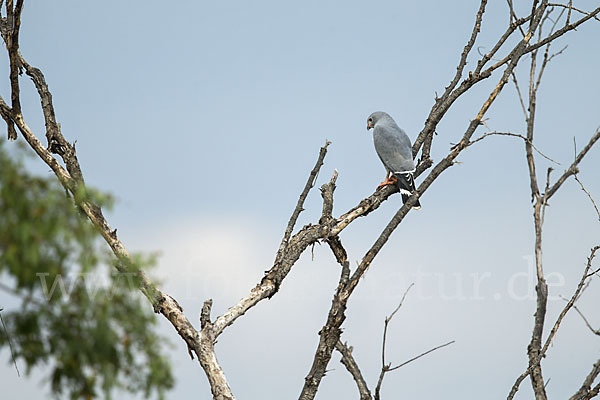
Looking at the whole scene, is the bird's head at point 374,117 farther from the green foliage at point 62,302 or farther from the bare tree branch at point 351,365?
the green foliage at point 62,302

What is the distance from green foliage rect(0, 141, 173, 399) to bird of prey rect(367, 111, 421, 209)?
3534 millimetres

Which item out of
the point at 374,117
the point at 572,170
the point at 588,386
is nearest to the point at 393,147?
the point at 374,117

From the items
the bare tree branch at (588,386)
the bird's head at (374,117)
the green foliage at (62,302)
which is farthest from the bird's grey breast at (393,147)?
the green foliage at (62,302)

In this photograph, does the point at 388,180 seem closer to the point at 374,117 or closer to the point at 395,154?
the point at 395,154

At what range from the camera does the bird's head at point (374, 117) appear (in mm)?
6765

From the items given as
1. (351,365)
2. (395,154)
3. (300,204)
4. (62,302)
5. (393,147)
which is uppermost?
(393,147)

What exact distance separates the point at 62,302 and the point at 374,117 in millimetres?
4882

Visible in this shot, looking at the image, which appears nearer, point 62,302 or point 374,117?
point 62,302

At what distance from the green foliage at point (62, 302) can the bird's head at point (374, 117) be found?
4606mm

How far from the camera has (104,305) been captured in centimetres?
240

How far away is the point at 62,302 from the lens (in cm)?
240

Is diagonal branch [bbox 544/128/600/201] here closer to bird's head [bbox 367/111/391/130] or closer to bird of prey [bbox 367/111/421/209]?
bird of prey [bbox 367/111/421/209]

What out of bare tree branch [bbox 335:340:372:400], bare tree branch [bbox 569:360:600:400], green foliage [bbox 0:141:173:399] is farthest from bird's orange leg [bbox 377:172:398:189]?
green foliage [bbox 0:141:173:399]

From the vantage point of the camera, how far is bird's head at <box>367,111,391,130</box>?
677 cm
